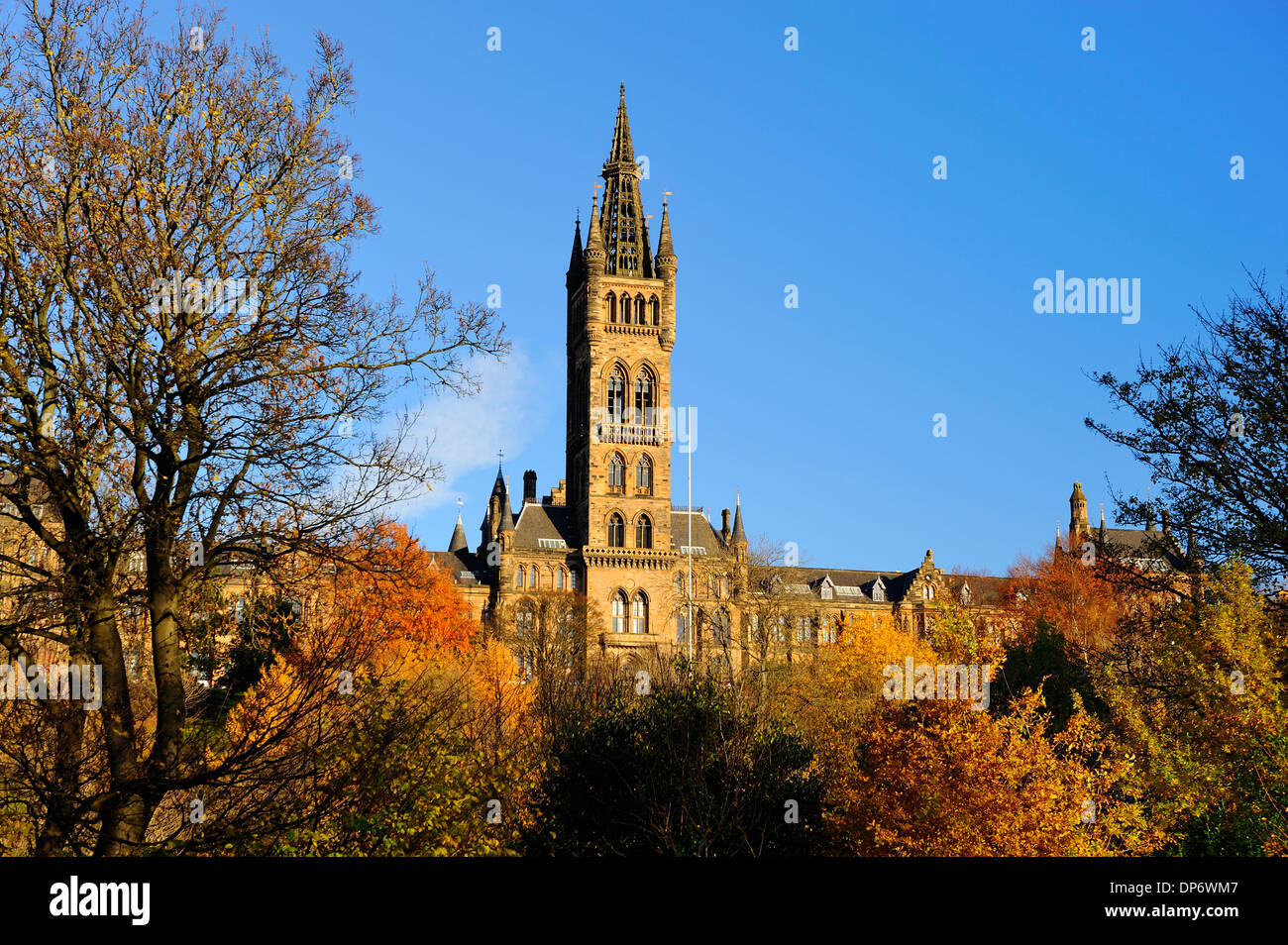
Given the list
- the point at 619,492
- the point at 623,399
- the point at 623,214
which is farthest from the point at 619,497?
the point at 623,214

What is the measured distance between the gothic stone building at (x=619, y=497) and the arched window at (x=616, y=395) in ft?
0.24

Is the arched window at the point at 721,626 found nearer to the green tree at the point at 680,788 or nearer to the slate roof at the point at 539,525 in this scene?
the slate roof at the point at 539,525

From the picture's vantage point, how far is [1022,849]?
83.8 feet

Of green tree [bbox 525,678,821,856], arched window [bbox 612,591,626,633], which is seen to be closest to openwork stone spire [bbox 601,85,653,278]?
arched window [bbox 612,591,626,633]

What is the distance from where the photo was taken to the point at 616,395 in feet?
315

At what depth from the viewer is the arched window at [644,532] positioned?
95062 mm

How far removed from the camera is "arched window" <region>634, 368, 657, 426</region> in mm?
95875

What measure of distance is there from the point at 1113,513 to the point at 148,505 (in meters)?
23.3

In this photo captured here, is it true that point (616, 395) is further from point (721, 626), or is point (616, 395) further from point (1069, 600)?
point (1069, 600)

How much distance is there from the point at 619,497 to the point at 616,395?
7540mm

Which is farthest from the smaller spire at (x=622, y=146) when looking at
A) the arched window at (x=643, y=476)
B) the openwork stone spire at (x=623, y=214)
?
the arched window at (x=643, y=476)
